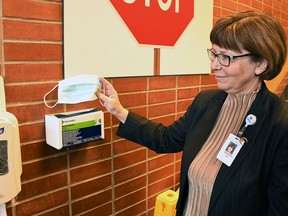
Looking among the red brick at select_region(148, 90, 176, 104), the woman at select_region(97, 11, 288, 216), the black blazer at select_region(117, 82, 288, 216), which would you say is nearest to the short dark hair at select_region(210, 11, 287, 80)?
the woman at select_region(97, 11, 288, 216)

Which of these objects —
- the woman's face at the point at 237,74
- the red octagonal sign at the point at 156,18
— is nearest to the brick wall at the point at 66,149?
the red octagonal sign at the point at 156,18

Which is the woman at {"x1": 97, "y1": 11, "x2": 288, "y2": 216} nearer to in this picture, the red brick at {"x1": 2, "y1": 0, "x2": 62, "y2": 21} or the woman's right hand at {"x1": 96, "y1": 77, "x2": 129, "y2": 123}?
the woman's right hand at {"x1": 96, "y1": 77, "x2": 129, "y2": 123}

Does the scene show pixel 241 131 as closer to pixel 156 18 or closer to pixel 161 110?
pixel 161 110

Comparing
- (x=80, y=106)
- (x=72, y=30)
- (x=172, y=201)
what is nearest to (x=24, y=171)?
(x=80, y=106)

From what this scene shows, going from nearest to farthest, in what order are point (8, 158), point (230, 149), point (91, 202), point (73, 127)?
point (8, 158), point (230, 149), point (73, 127), point (91, 202)

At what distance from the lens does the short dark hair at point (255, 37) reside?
1.13 m

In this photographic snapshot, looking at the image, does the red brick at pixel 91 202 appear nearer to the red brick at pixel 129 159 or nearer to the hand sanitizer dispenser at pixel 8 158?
the red brick at pixel 129 159

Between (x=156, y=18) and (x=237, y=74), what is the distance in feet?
2.22

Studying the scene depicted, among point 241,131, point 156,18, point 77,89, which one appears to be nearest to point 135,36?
point 156,18

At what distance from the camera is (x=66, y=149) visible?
1360 mm

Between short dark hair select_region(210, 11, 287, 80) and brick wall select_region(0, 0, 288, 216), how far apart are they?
1.91ft

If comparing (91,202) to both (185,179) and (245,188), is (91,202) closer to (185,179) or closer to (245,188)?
(185,179)

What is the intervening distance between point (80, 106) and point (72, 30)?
342mm

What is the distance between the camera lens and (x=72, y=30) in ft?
4.18
